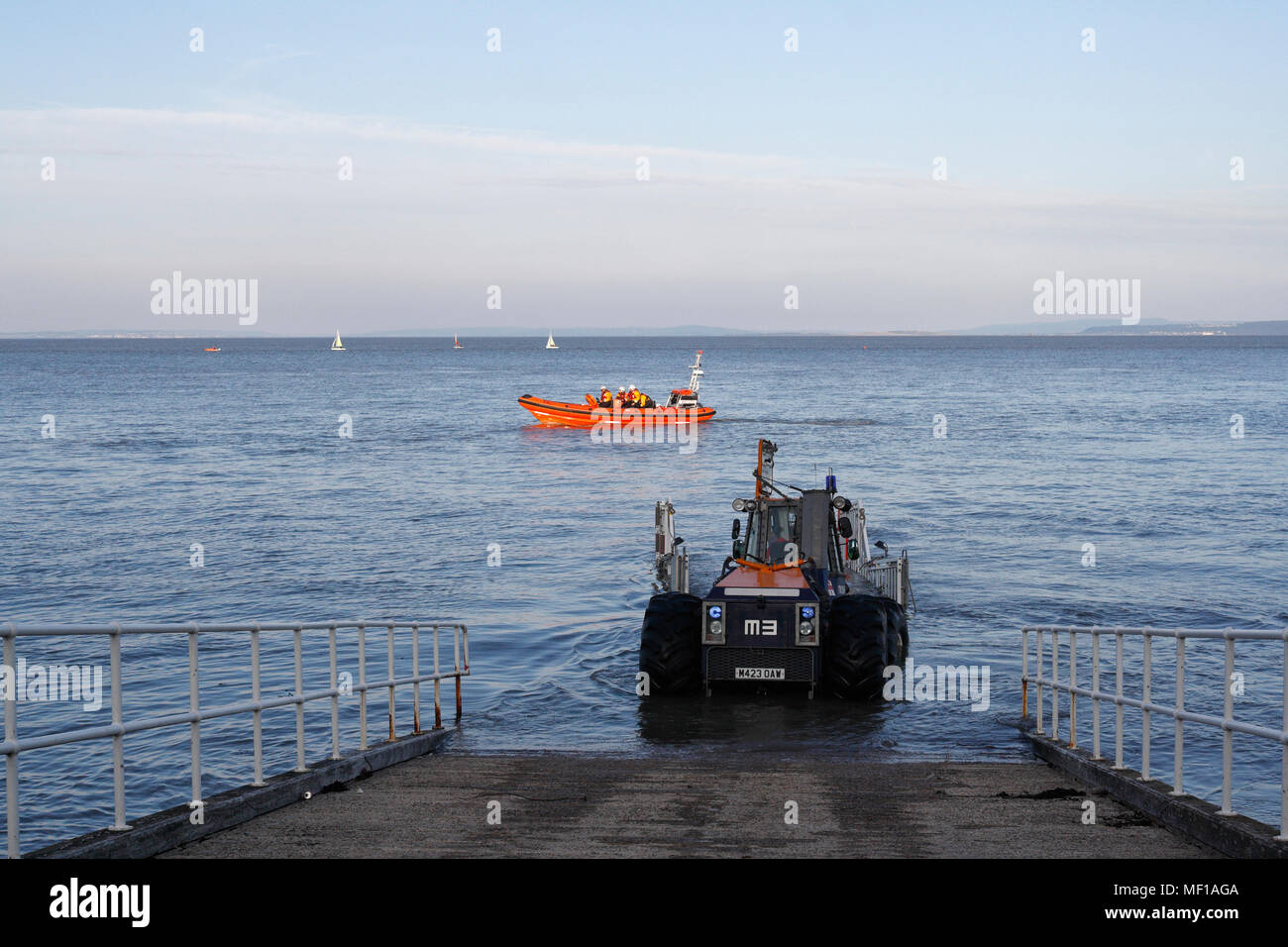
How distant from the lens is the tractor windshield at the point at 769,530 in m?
18.3

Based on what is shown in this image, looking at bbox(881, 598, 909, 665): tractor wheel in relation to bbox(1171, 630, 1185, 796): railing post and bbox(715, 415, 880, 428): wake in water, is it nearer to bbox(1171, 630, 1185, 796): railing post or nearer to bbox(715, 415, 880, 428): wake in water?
bbox(1171, 630, 1185, 796): railing post

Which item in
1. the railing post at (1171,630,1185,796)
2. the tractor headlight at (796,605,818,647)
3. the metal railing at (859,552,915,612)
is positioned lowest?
the metal railing at (859,552,915,612)

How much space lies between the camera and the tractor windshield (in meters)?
18.3

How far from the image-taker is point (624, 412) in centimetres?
6656

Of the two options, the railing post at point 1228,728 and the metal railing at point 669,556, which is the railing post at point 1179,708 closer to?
the railing post at point 1228,728

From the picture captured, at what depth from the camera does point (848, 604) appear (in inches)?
628

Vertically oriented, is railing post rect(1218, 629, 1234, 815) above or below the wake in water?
below

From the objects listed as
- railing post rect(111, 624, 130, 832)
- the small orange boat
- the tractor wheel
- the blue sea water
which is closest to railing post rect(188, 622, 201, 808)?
railing post rect(111, 624, 130, 832)

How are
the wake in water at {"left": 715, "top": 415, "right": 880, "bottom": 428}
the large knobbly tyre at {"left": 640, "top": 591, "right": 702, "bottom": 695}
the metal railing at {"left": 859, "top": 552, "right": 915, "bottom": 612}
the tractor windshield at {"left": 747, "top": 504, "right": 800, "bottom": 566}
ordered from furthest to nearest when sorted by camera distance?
1. the wake in water at {"left": 715, "top": 415, "right": 880, "bottom": 428}
2. the metal railing at {"left": 859, "top": 552, "right": 915, "bottom": 612}
3. the tractor windshield at {"left": 747, "top": 504, "right": 800, "bottom": 566}
4. the large knobbly tyre at {"left": 640, "top": 591, "right": 702, "bottom": 695}

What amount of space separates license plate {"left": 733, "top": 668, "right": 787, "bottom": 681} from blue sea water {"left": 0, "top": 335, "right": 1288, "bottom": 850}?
38 cm

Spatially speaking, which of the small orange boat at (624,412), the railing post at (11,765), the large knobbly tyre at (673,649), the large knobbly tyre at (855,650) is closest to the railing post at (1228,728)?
the railing post at (11,765)

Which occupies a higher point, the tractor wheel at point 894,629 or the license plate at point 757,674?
the tractor wheel at point 894,629

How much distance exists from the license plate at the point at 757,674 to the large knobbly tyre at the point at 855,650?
0.60 meters

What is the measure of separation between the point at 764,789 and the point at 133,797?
274 inches
